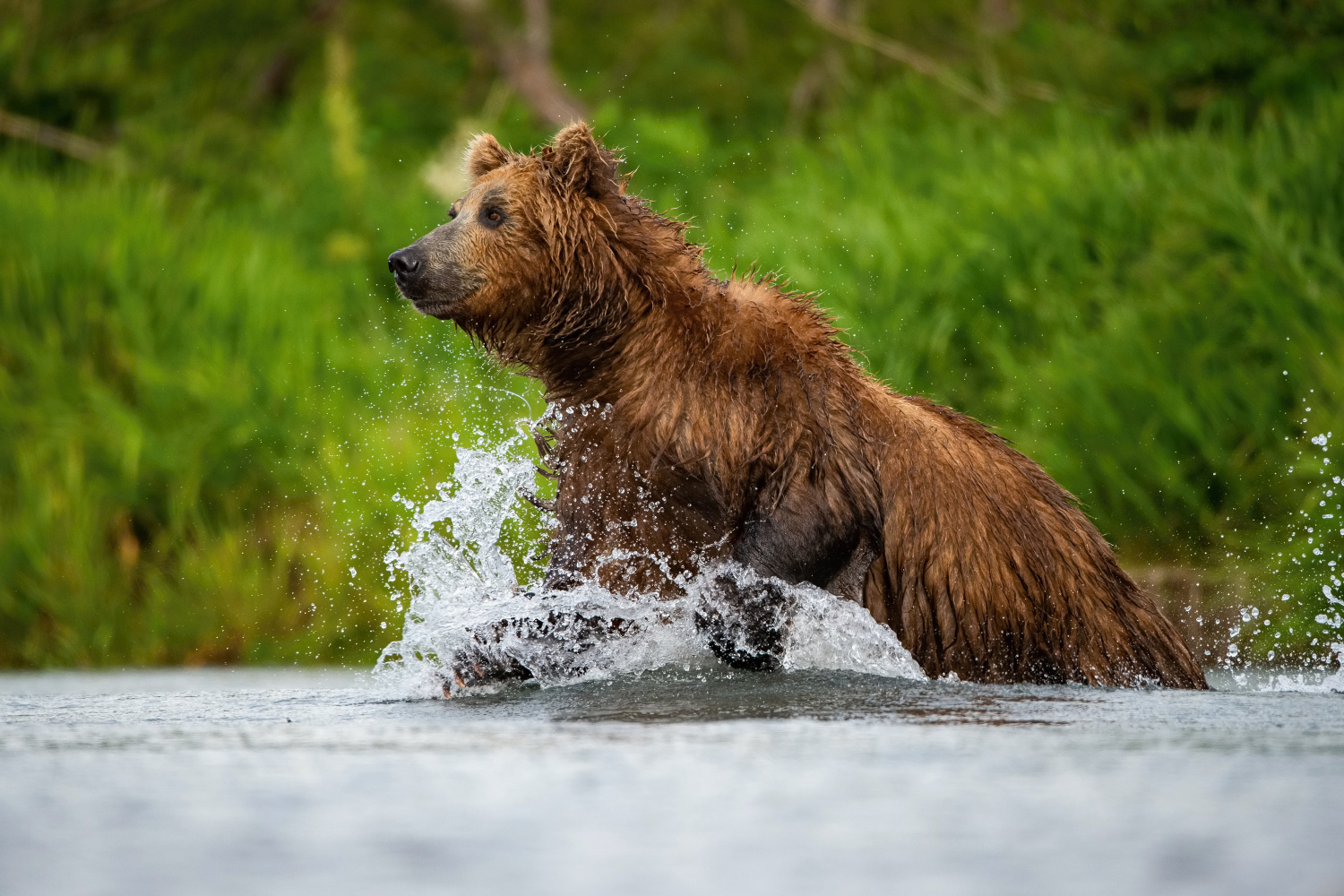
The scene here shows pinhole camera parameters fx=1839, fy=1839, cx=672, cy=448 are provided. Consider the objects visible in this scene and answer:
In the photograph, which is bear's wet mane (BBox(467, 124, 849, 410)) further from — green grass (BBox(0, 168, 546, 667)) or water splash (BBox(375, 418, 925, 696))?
green grass (BBox(0, 168, 546, 667))

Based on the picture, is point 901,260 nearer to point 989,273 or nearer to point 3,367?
point 989,273

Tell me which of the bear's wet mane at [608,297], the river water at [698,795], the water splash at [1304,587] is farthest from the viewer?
the water splash at [1304,587]

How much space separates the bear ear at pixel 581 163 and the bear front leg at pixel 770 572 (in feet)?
3.45

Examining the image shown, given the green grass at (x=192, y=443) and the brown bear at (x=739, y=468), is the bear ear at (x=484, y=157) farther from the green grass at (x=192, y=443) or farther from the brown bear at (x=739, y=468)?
the green grass at (x=192, y=443)

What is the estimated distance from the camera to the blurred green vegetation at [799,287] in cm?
770

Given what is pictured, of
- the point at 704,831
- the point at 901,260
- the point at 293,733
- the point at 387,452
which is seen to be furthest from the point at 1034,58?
the point at 704,831

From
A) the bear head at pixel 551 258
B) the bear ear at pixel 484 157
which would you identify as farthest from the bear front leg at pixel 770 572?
the bear ear at pixel 484 157

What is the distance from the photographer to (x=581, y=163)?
510cm

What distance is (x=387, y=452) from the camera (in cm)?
845

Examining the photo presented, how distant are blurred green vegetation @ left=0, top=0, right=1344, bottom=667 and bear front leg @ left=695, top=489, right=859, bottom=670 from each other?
2.81m

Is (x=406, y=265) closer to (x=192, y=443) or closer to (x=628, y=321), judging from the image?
A: (x=628, y=321)

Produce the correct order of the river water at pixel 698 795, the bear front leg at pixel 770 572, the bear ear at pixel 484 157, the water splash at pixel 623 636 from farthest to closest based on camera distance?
the bear ear at pixel 484 157, the water splash at pixel 623 636, the bear front leg at pixel 770 572, the river water at pixel 698 795

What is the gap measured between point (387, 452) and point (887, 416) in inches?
153

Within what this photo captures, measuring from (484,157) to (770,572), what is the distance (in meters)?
1.59
